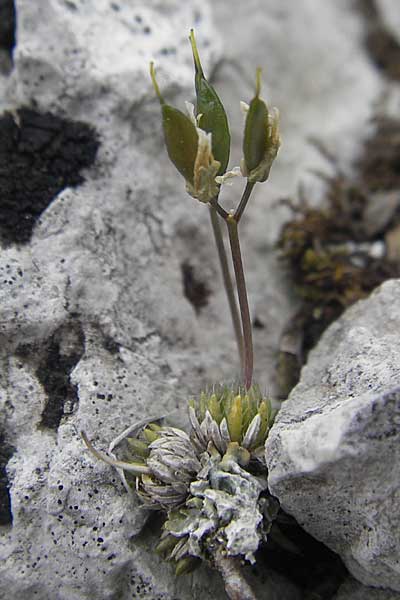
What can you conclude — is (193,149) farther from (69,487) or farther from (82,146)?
(69,487)

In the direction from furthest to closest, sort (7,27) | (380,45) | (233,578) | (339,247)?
(380,45), (339,247), (7,27), (233,578)

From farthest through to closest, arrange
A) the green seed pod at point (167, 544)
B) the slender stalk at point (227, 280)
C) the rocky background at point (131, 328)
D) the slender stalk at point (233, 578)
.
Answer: the slender stalk at point (227, 280)
the green seed pod at point (167, 544)
the rocky background at point (131, 328)
the slender stalk at point (233, 578)

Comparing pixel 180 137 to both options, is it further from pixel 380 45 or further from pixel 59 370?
pixel 380 45

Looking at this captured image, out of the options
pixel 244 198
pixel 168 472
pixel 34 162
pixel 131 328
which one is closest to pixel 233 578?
pixel 168 472

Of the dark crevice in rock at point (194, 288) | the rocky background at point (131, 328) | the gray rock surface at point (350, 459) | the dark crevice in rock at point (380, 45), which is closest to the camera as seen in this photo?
the gray rock surface at point (350, 459)

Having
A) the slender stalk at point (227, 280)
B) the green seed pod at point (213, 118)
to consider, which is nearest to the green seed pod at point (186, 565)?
the slender stalk at point (227, 280)

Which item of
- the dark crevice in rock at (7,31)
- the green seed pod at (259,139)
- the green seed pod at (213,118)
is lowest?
the green seed pod at (259,139)

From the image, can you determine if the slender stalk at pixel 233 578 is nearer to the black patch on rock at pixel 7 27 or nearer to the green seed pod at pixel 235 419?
the green seed pod at pixel 235 419

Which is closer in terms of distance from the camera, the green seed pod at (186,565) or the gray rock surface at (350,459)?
the gray rock surface at (350,459)
